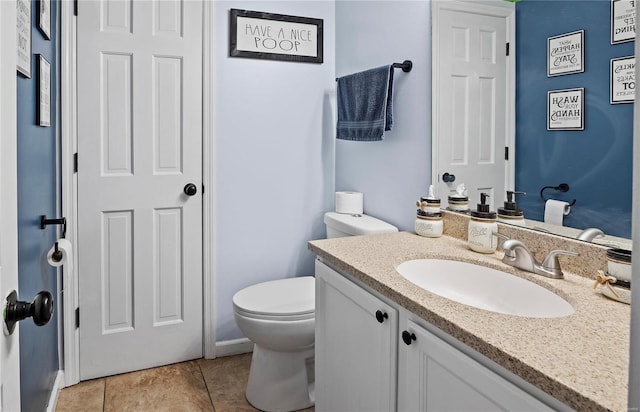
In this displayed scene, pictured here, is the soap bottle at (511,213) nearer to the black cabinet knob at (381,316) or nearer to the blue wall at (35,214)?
the black cabinet knob at (381,316)

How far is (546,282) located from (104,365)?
216cm

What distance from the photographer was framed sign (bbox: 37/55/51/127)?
1708mm

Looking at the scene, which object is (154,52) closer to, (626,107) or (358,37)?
(358,37)

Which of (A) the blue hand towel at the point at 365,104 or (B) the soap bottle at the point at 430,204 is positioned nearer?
(B) the soap bottle at the point at 430,204

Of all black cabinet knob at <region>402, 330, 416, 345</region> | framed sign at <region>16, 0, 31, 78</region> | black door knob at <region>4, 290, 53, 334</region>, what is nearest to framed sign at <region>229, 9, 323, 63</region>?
framed sign at <region>16, 0, 31, 78</region>

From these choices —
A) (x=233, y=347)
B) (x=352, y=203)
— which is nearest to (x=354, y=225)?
(x=352, y=203)

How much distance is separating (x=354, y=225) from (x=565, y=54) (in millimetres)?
1201

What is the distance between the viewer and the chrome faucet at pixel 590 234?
1.31m

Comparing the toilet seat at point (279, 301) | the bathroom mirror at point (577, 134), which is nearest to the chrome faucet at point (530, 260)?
the bathroom mirror at point (577, 134)

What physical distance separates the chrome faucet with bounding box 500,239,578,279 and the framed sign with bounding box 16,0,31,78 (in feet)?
4.95

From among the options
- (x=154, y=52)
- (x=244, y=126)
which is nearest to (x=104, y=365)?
(x=244, y=126)

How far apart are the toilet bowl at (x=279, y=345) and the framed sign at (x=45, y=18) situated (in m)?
1.32

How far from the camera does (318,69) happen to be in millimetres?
2752

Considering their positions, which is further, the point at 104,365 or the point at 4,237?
the point at 104,365
